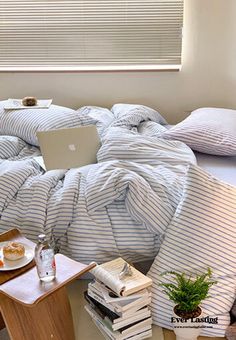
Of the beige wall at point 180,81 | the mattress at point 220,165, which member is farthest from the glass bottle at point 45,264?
the beige wall at point 180,81

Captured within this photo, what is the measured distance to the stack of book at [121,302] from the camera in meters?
1.44

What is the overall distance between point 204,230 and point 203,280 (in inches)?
7.4

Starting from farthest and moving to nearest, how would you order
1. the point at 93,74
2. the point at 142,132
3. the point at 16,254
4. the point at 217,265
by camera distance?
the point at 93,74 < the point at 142,132 < the point at 217,265 < the point at 16,254

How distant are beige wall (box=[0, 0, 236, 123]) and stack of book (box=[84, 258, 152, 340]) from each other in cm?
171

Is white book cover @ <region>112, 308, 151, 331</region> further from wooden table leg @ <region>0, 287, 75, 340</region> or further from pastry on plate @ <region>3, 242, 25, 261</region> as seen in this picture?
pastry on plate @ <region>3, 242, 25, 261</region>

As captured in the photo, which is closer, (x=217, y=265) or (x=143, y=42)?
(x=217, y=265)

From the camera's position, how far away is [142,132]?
94.7 inches

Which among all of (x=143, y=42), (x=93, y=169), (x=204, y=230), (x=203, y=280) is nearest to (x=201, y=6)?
(x=143, y=42)

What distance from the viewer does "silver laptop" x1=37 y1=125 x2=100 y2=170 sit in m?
2.04

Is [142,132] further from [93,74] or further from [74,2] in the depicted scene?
[74,2]

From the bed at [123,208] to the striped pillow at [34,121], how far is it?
0.40 m

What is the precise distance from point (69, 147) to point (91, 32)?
1153 mm

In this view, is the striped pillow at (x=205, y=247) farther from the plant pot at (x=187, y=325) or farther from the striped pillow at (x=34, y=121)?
the striped pillow at (x=34, y=121)

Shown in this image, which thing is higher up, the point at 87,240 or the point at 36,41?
the point at 36,41
